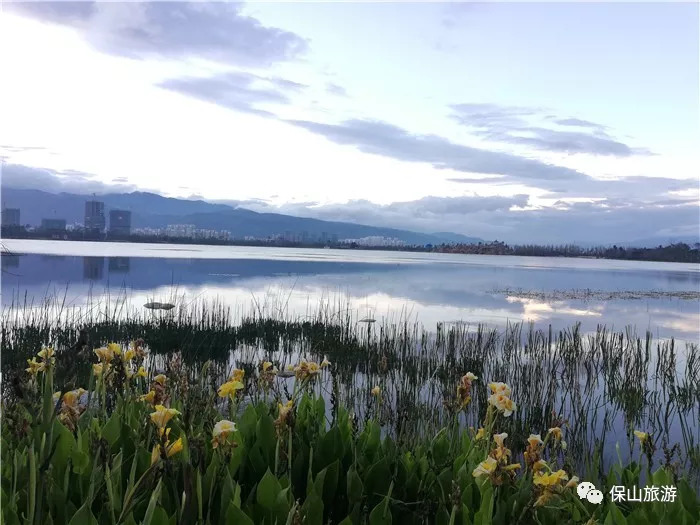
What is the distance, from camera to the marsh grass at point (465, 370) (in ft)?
18.2

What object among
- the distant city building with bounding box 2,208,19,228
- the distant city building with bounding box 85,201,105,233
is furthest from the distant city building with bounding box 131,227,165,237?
the distant city building with bounding box 2,208,19,228

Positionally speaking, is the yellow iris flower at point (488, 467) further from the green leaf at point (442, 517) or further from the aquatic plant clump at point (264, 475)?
the green leaf at point (442, 517)

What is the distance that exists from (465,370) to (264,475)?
628 cm

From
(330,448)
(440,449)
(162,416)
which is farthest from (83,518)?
→ (440,449)

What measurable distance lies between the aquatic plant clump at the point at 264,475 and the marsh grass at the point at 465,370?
1172 millimetres

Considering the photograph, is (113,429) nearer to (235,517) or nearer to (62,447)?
(62,447)

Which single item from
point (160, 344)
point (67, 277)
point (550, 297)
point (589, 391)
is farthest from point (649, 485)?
point (67, 277)

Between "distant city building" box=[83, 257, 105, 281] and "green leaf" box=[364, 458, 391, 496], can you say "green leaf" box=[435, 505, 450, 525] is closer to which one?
"green leaf" box=[364, 458, 391, 496]

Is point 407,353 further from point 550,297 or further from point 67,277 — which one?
point 67,277

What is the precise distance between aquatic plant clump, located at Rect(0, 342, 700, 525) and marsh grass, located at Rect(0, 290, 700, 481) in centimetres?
117

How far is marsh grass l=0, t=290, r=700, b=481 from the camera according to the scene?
555 centimetres

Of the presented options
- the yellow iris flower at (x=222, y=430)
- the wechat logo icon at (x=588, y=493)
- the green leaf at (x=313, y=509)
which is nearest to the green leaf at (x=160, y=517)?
the yellow iris flower at (x=222, y=430)

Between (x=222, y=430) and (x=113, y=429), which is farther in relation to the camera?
(x=113, y=429)

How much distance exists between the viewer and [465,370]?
7.80m
